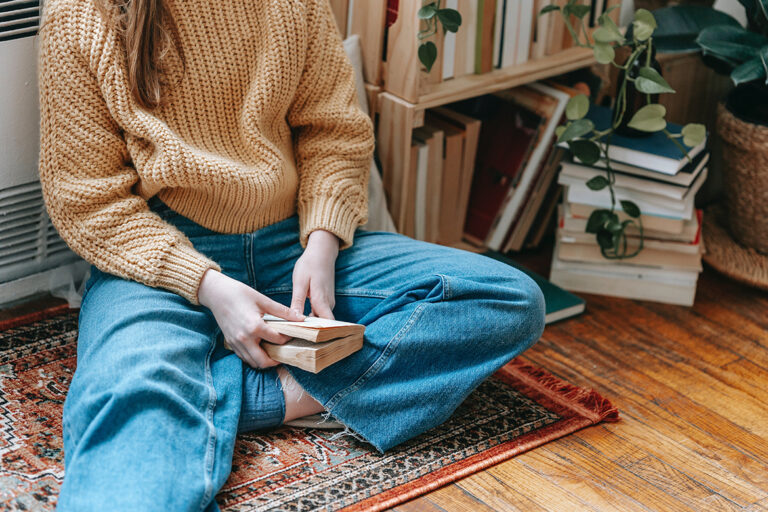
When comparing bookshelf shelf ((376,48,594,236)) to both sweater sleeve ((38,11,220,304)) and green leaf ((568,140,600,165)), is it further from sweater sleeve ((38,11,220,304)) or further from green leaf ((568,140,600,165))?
sweater sleeve ((38,11,220,304))

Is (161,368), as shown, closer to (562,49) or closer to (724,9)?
(562,49)

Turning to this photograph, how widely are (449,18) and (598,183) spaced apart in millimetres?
439

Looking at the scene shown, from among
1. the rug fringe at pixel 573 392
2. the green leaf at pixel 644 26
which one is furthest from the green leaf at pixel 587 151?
the rug fringe at pixel 573 392

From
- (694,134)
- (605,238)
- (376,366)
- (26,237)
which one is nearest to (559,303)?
(605,238)

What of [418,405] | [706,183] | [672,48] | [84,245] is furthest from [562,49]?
[84,245]

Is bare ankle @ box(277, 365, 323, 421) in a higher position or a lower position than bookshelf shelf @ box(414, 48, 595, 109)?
lower

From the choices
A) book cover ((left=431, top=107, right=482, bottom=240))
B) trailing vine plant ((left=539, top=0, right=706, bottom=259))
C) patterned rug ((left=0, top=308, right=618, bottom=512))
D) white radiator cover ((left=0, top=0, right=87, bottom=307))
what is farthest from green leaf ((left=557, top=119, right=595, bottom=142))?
white radiator cover ((left=0, top=0, right=87, bottom=307))

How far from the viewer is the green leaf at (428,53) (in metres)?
1.45

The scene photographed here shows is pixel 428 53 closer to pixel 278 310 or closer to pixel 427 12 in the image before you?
pixel 427 12

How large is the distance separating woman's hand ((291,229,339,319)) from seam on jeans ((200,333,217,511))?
0.15 metres

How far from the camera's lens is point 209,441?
1021 mm

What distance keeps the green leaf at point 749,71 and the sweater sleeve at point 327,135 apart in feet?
2.30

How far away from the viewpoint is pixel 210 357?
117 cm

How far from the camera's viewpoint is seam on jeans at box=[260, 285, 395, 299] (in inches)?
49.1
